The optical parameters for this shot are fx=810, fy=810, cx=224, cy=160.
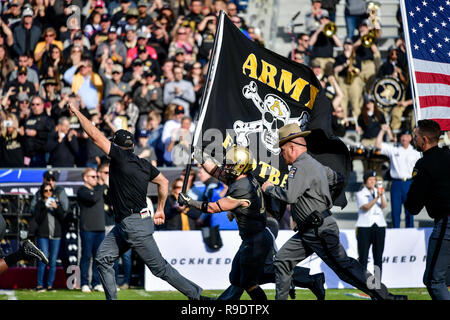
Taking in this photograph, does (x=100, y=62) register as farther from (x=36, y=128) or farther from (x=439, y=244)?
(x=439, y=244)

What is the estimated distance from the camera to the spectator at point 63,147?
15766 mm

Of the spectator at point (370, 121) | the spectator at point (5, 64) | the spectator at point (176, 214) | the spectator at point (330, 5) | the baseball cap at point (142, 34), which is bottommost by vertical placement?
the spectator at point (176, 214)

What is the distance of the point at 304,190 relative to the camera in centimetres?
883

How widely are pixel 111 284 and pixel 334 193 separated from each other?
9.36 ft

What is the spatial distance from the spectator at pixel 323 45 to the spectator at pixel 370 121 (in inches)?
54.0

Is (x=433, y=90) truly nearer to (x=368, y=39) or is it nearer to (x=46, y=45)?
(x=368, y=39)

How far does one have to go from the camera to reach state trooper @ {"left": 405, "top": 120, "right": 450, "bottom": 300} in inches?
326

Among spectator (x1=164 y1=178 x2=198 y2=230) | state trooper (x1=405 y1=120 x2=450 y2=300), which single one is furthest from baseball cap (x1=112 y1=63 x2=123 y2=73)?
state trooper (x1=405 y1=120 x2=450 y2=300)

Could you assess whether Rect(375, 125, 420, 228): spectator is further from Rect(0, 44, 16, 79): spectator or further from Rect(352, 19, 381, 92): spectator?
Rect(0, 44, 16, 79): spectator

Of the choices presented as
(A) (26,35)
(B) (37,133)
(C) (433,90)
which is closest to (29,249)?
(C) (433,90)

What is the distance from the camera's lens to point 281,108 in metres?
11.1

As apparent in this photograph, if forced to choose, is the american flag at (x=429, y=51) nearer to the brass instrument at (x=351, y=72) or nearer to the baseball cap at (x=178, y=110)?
the baseball cap at (x=178, y=110)

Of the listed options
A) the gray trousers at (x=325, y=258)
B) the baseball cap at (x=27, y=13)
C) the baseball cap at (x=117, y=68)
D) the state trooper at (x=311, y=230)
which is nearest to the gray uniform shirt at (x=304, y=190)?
the state trooper at (x=311, y=230)

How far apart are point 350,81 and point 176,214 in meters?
5.59
